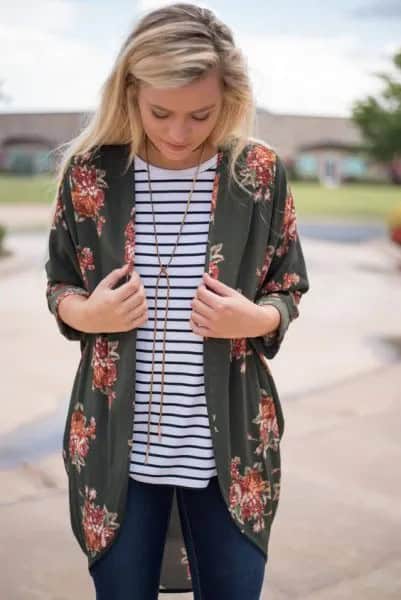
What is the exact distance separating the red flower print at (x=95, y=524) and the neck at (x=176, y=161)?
62 centimetres

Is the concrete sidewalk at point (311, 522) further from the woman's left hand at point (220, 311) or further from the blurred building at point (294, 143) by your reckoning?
the blurred building at point (294, 143)

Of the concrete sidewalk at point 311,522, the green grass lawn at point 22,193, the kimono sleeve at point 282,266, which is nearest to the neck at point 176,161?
the kimono sleeve at point 282,266

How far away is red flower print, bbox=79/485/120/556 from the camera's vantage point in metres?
1.66

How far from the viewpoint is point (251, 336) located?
1672 mm

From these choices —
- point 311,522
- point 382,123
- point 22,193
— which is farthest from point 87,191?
point 22,193

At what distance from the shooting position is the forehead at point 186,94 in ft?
5.11

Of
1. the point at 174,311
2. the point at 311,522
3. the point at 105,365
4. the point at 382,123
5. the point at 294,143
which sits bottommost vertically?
the point at 294,143

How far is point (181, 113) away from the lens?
1.58 meters

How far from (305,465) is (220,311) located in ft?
8.22

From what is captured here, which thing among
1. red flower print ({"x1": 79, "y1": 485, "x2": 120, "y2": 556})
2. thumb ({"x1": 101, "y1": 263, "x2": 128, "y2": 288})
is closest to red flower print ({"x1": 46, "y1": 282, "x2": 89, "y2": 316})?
thumb ({"x1": 101, "y1": 263, "x2": 128, "y2": 288})

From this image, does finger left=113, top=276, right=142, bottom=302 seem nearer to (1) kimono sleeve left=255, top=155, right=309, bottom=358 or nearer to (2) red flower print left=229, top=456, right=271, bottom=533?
(1) kimono sleeve left=255, top=155, right=309, bottom=358

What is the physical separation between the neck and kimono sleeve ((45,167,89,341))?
0.52ft

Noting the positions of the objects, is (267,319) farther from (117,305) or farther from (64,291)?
(64,291)

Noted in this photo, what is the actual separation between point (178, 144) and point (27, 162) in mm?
51062
